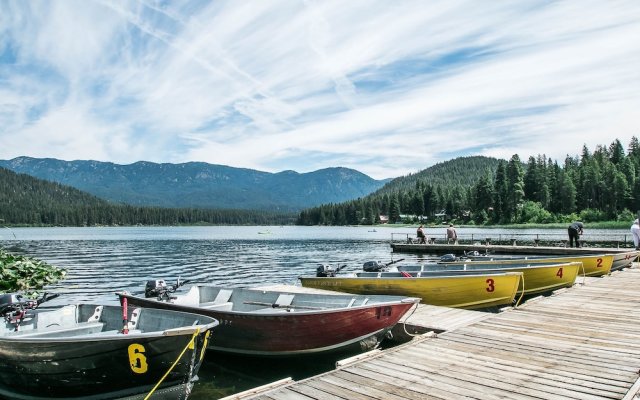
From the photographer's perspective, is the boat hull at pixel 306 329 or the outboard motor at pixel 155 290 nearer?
the boat hull at pixel 306 329

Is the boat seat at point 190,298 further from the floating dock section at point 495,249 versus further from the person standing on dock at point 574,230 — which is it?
the person standing on dock at point 574,230

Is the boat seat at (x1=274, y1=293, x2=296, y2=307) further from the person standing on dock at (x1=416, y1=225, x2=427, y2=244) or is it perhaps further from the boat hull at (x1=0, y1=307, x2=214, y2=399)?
the person standing on dock at (x1=416, y1=225, x2=427, y2=244)

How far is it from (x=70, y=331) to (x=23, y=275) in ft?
68.0

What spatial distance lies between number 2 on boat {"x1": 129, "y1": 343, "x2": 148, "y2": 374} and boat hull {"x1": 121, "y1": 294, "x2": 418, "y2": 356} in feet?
→ 9.51

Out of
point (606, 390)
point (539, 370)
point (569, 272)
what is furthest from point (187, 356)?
point (569, 272)

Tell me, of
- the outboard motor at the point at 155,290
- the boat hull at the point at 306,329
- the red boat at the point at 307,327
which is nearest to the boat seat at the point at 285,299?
the red boat at the point at 307,327

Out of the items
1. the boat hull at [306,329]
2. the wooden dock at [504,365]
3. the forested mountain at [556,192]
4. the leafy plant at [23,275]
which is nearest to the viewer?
the wooden dock at [504,365]

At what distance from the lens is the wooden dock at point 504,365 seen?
6.46 metres

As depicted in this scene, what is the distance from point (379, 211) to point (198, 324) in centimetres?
16408

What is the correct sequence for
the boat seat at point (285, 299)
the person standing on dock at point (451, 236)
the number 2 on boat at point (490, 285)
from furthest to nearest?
1. the person standing on dock at point (451, 236)
2. the number 2 on boat at point (490, 285)
3. the boat seat at point (285, 299)

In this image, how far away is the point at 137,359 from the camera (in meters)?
7.86

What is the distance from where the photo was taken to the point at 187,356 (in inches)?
315

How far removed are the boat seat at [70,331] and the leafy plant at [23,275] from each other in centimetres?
1699

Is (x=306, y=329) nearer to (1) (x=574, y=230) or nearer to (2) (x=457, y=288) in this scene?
(2) (x=457, y=288)
